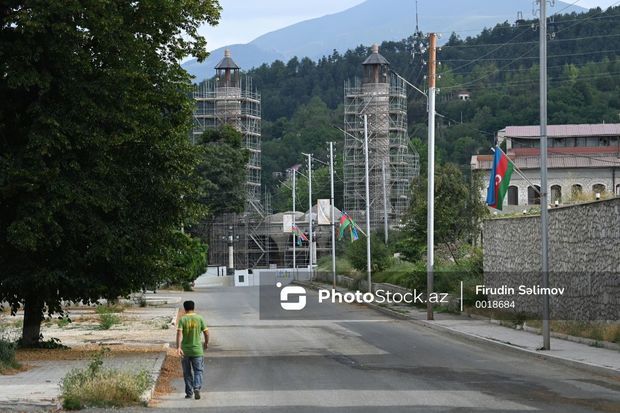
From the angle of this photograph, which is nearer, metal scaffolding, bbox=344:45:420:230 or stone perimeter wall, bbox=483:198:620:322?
stone perimeter wall, bbox=483:198:620:322

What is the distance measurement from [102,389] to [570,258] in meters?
18.5

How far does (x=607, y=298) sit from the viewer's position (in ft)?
92.6

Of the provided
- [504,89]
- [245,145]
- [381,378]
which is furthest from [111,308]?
[504,89]

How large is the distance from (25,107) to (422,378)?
37.5 feet

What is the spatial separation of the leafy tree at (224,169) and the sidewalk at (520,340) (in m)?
69.7

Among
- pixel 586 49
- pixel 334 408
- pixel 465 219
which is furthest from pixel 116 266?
pixel 586 49

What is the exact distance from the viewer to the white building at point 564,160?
284 ft

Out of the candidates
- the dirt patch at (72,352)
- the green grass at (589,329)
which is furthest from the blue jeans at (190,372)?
the green grass at (589,329)

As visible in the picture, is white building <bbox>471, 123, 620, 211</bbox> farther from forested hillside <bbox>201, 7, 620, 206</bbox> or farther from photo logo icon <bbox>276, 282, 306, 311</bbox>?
forested hillside <bbox>201, 7, 620, 206</bbox>

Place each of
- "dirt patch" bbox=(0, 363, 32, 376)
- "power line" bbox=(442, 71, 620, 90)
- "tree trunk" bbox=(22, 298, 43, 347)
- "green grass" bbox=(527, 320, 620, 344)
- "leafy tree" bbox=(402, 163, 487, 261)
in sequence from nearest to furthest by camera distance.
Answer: "dirt patch" bbox=(0, 363, 32, 376) < "tree trunk" bbox=(22, 298, 43, 347) < "green grass" bbox=(527, 320, 620, 344) < "leafy tree" bbox=(402, 163, 487, 261) < "power line" bbox=(442, 71, 620, 90)

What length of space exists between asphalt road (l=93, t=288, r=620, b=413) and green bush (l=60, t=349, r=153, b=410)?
473 mm

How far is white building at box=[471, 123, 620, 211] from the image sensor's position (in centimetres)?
8650

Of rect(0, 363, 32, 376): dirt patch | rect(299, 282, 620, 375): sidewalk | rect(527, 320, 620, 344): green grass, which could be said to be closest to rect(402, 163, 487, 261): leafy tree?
rect(299, 282, 620, 375): sidewalk

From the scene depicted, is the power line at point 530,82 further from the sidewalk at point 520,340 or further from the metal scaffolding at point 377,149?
the sidewalk at point 520,340
